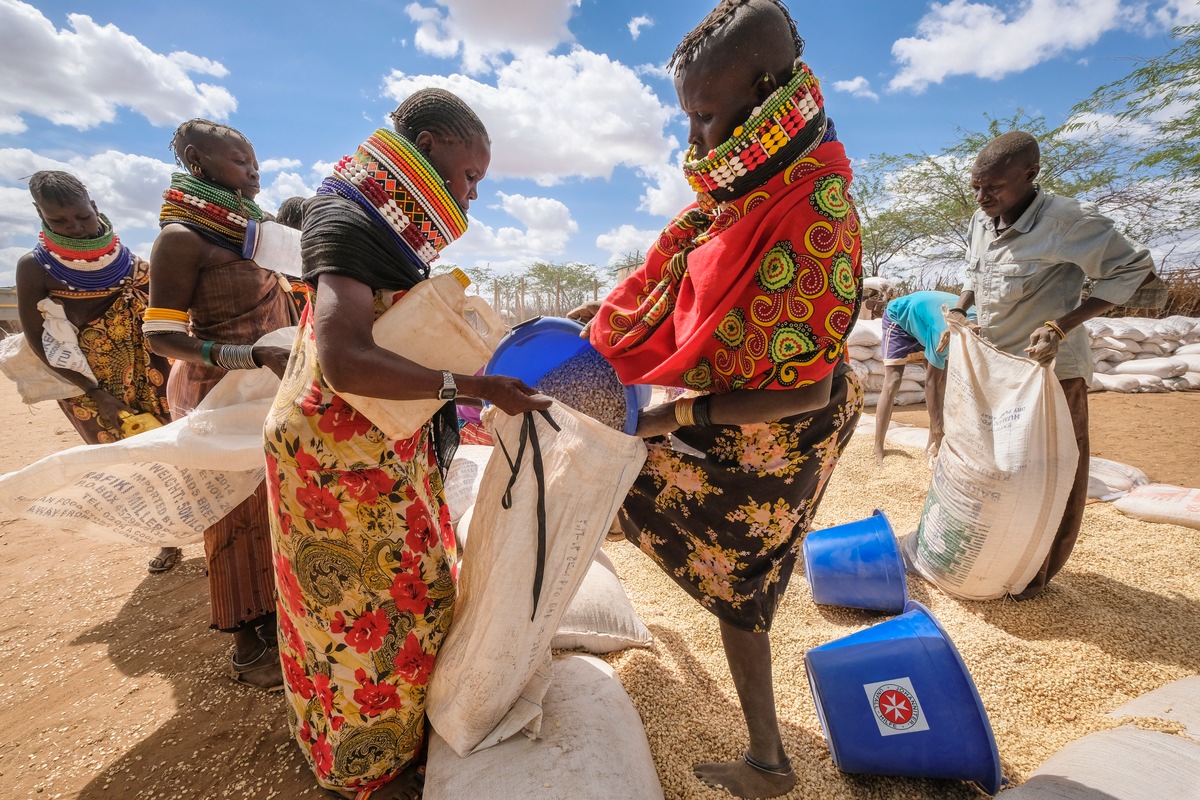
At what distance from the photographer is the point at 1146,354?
809 centimetres

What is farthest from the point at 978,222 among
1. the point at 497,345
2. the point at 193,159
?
the point at 193,159

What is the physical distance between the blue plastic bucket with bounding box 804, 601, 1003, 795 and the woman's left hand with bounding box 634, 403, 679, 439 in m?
0.87

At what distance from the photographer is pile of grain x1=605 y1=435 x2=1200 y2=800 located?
161 cm

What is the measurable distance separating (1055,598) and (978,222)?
179 centimetres

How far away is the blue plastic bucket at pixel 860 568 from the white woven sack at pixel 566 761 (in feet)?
4.09

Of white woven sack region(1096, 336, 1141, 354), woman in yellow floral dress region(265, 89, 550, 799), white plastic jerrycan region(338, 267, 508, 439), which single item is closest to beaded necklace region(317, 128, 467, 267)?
woman in yellow floral dress region(265, 89, 550, 799)

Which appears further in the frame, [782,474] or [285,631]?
[285,631]

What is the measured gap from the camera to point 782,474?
1.31m

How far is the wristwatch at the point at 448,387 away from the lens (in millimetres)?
1157

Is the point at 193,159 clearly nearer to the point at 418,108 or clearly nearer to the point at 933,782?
the point at 418,108

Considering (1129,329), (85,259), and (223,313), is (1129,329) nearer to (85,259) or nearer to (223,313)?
(223,313)

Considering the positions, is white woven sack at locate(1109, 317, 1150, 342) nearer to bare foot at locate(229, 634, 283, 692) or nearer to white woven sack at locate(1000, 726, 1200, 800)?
white woven sack at locate(1000, 726, 1200, 800)

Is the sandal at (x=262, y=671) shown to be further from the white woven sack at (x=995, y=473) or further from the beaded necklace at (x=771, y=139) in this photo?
the white woven sack at (x=995, y=473)

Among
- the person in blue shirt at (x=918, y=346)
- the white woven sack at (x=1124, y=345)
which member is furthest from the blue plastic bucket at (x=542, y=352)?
the white woven sack at (x=1124, y=345)
